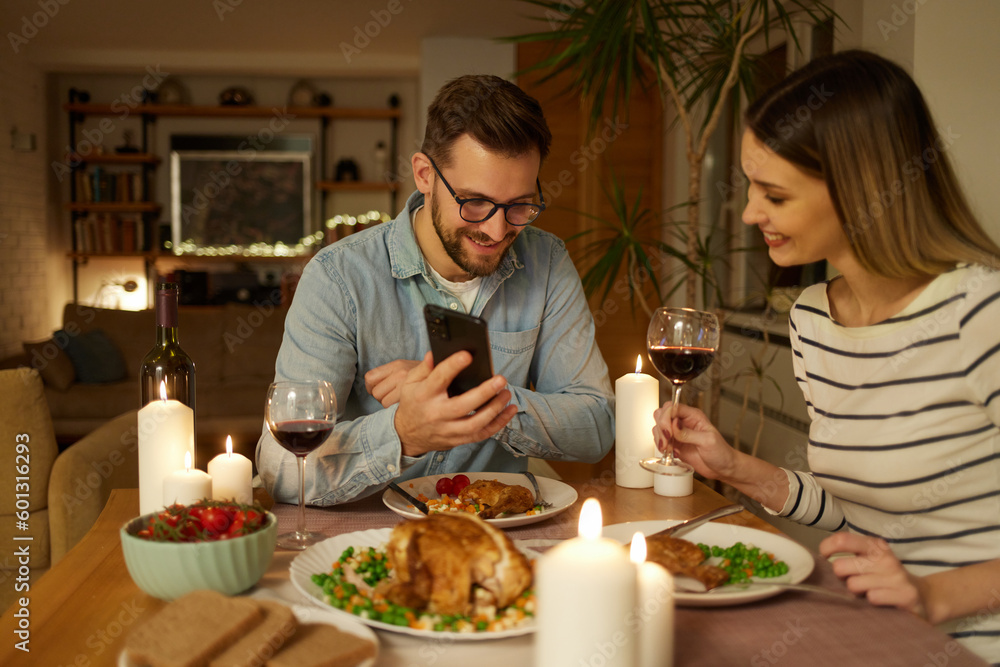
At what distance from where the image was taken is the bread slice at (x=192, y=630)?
68cm

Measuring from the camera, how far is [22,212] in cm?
619

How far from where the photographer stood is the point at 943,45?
2.52 metres

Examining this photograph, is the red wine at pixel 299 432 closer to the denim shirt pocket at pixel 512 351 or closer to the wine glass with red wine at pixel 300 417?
the wine glass with red wine at pixel 300 417

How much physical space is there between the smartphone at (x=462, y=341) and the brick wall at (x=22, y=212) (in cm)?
580

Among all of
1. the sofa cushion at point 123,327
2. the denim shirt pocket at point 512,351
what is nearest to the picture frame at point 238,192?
the sofa cushion at point 123,327

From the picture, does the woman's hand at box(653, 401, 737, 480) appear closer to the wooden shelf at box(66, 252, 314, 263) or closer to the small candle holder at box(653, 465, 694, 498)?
the small candle holder at box(653, 465, 694, 498)

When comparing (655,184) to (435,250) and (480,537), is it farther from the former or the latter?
(480,537)

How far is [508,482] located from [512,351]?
413 mm

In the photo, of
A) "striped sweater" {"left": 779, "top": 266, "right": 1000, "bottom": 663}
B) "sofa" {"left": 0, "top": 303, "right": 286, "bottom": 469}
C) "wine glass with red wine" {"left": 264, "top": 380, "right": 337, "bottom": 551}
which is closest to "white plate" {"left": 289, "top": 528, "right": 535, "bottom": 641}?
"wine glass with red wine" {"left": 264, "top": 380, "right": 337, "bottom": 551}

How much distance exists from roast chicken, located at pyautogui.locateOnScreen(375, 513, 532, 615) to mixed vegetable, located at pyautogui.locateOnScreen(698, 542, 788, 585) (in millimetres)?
273

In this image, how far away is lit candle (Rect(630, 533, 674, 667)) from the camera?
68 centimetres

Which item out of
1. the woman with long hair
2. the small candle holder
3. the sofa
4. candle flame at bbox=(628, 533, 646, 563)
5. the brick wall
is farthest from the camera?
the brick wall

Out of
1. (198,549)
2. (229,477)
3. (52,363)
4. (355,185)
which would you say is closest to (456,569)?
(198,549)

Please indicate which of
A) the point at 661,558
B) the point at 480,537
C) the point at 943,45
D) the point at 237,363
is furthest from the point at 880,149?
the point at 237,363
